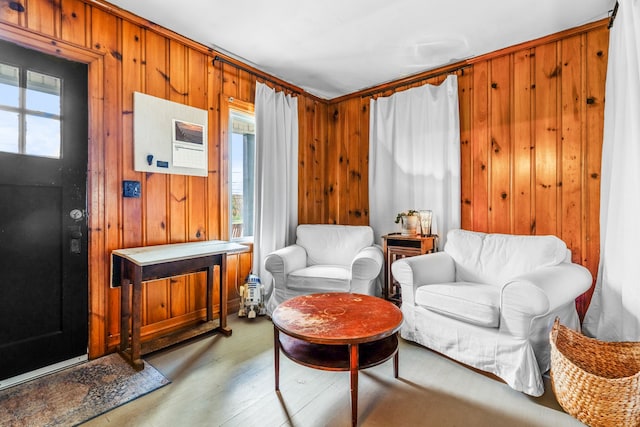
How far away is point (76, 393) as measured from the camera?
1.79 meters

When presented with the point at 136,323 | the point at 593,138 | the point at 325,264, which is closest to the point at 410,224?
the point at 325,264

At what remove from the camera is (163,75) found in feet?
8.45

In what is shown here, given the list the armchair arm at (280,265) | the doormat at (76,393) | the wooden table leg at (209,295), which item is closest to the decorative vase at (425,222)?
the armchair arm at (280,265)

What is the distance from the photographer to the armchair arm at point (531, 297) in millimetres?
1745

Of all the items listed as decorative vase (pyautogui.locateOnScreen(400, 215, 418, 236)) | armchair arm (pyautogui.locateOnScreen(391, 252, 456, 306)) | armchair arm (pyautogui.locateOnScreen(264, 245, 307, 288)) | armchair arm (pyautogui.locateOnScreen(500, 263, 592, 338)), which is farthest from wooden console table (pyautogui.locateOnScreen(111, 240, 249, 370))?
armchair arm (pyautogui.locateOnScreen(500, 263, 592, 338))

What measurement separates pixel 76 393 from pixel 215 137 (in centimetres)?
210

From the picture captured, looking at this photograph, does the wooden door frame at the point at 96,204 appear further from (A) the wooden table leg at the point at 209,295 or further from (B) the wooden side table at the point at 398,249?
(B) the wooden side table at the point at 398,249

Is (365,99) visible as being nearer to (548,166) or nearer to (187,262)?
(548,166)

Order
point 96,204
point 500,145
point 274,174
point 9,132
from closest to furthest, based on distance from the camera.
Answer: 1. point 9,132
2. point 96,204
3. point 500,145
4. point 274,174

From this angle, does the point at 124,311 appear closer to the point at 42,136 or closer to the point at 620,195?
the point at 42,136

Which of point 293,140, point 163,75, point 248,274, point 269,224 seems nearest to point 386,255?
point 269,224

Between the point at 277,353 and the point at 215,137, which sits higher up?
the point at 215,137

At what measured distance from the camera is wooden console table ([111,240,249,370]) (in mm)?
2043

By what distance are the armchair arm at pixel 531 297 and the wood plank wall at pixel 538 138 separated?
81 cm
